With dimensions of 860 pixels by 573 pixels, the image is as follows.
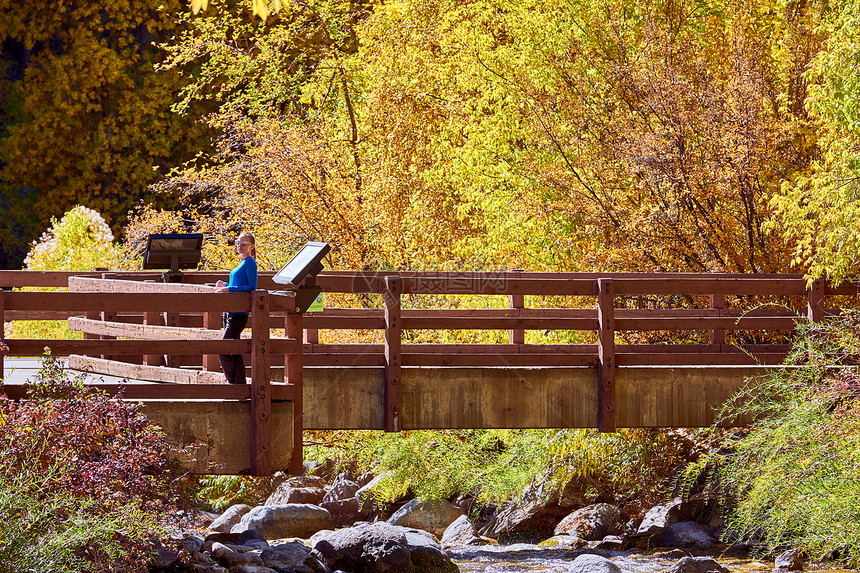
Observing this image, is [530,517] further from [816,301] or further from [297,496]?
[816,301]

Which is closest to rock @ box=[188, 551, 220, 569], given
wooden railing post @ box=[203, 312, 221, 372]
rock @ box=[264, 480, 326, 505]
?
wooden railing post @ box=[203, 312, 221, 372]

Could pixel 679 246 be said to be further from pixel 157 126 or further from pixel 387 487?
pixel 157 126

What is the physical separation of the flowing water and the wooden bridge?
2.57 m

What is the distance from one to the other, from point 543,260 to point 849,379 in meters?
7.20

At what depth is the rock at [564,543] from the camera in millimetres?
15531

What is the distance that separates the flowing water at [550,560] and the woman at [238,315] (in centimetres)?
510

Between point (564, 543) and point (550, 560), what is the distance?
3.83 ft

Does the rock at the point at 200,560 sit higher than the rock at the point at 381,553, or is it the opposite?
the rock at the point at 200,560

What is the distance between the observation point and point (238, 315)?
10055 mm

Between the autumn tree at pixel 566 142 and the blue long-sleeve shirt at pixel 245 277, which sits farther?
the autumn tree at pixel 566 142

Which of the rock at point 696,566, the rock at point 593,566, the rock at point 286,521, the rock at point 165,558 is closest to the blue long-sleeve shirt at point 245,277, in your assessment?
the rock at point 165,558

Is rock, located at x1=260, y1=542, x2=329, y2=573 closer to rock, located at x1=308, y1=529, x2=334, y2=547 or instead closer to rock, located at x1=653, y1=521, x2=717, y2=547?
rock, located at x1=308, y1=529, x2=334, y2=547

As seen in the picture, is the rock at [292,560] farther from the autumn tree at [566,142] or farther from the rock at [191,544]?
the autumn tree at [566,142]

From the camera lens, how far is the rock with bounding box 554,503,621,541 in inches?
629
